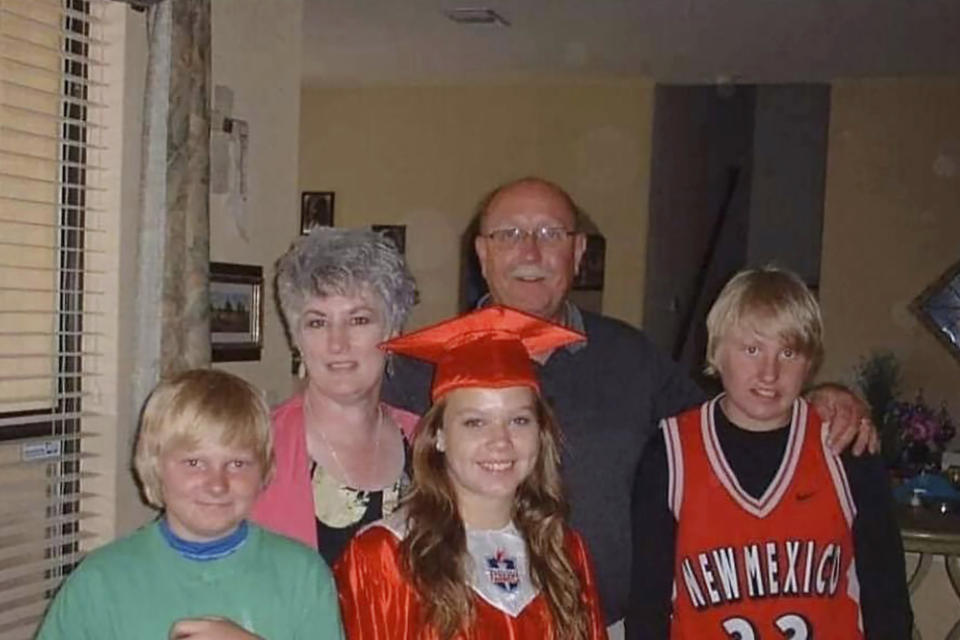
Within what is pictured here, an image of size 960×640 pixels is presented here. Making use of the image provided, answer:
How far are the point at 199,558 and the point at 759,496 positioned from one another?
37.4 inches

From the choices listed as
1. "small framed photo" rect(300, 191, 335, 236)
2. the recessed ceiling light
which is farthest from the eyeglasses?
"small framed photo" rect(300, 191, 335, 236)

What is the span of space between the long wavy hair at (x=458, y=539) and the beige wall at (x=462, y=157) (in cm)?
477

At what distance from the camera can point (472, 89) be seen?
674cm

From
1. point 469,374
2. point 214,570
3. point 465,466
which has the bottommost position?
point 214,570

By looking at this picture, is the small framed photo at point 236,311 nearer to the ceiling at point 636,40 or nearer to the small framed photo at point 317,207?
the ceiling at point 636,40

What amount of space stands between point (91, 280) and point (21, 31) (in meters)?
0.60

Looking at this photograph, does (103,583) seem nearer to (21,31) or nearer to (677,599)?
(677,599)

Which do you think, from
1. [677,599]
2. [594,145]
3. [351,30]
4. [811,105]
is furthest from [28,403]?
[811,105]

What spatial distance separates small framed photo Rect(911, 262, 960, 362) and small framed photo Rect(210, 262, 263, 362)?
13.7ft

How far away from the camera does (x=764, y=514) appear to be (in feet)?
6.41

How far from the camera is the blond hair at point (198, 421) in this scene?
1.60 metres

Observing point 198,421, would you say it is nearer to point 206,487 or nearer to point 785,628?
point 206,487

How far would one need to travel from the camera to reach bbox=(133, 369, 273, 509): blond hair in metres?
1.60

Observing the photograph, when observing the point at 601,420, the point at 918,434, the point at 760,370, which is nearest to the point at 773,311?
the point at 760,370
